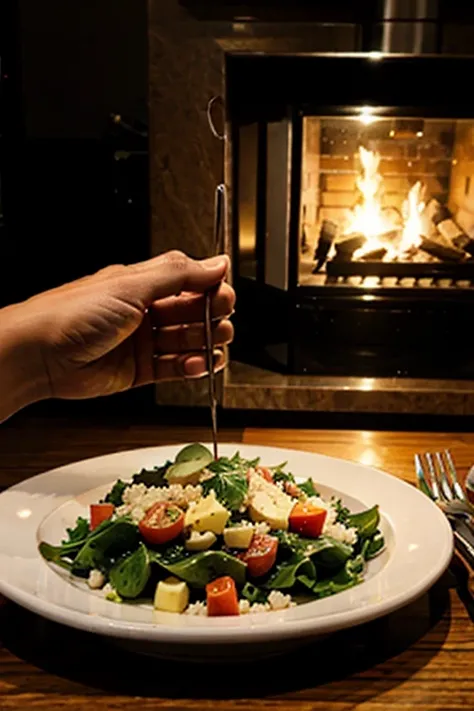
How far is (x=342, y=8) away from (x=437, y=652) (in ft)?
5.20

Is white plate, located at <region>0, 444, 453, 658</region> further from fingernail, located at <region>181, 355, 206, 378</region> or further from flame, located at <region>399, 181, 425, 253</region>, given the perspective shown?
flame, located at <region>399, 181, 425, 253</region>

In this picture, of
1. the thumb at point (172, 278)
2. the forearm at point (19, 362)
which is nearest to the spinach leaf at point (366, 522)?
the thumb at point (172, 278)

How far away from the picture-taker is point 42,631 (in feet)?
2.78

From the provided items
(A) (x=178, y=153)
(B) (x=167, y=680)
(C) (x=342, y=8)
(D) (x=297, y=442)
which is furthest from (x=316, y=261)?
(B) (x=167, y=680)

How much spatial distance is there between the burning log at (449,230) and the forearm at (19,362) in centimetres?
143

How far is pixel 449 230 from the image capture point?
2322 mm

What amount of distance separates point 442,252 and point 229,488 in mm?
1539

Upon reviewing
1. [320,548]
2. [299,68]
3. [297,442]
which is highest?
[299,68]

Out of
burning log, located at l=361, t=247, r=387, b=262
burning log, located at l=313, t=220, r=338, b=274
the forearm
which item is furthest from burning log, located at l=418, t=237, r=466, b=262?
the forearm

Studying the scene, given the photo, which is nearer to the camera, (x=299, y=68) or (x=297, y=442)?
(x=297, y=442)

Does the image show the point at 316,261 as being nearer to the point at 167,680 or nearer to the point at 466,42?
the point at 466,42

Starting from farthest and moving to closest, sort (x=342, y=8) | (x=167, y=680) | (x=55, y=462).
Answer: (x=342, y=8)
(x=55, y=462)
(x=167, y=680)

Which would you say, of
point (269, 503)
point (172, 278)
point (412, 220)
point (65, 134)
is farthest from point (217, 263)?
point (65, 134)

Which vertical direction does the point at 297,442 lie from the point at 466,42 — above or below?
below
